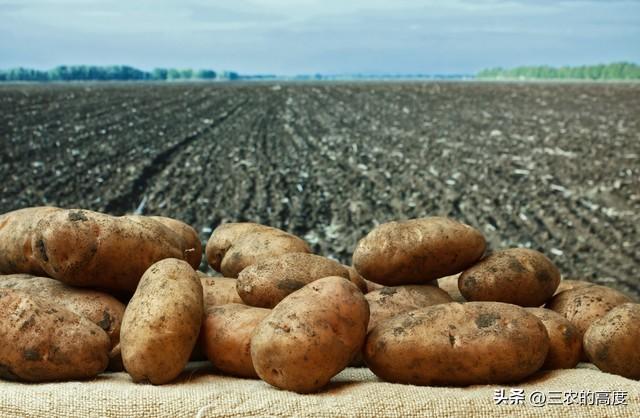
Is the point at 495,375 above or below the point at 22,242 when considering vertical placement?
below

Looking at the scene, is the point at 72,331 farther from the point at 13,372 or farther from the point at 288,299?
the point at 288,299

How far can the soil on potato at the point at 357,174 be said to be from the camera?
8.65 meters

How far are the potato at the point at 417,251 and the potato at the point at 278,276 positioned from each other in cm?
22

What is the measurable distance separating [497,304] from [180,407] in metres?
1.19

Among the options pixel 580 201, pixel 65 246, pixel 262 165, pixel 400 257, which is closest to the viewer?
pixel 65 246

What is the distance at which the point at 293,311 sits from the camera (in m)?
2.69

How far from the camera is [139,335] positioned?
2.77m

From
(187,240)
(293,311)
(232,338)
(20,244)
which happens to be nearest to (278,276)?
(232,338)

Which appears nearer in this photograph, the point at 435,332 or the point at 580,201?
the point at 435,332

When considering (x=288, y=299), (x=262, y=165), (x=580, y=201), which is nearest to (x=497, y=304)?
(x=288, y=299)

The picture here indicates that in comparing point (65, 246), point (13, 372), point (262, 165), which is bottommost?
→ point (262, 165)

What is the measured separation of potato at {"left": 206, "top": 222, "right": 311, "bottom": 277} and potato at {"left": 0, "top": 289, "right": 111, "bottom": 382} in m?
0.83

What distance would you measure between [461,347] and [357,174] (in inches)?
369

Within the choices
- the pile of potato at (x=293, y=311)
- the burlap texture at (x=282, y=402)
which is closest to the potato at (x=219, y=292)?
the pile of potato at (x=293, y=311)
